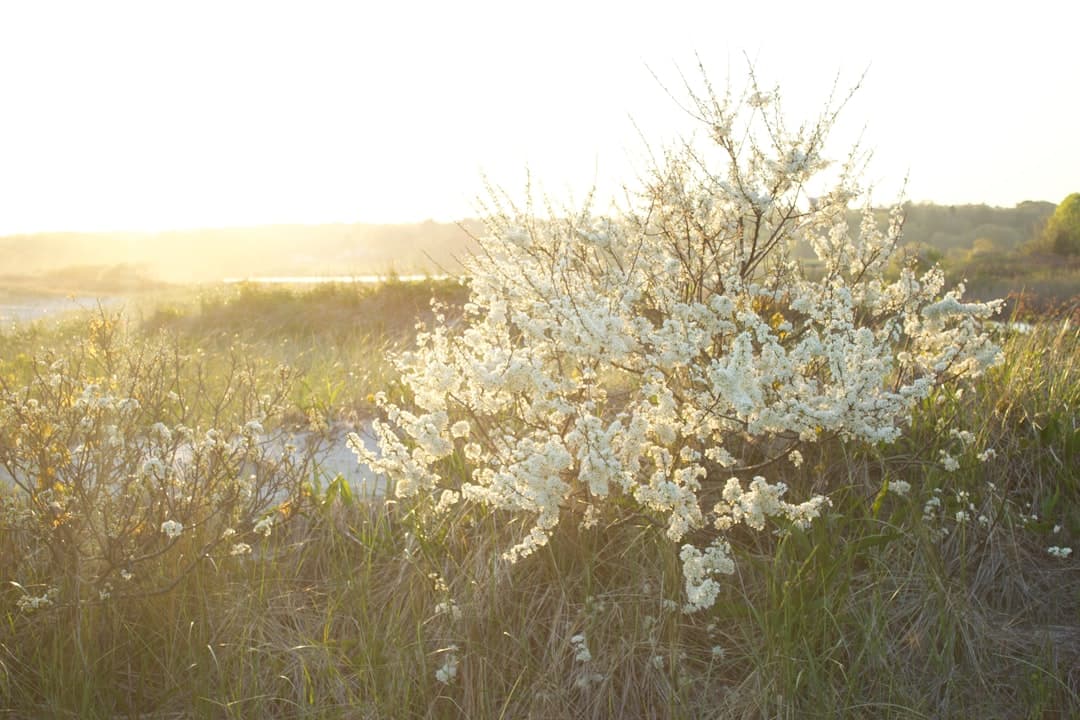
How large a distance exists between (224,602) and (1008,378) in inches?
169

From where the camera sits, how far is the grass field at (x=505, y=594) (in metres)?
3.52

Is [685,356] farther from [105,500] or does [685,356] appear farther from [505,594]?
[105,500]

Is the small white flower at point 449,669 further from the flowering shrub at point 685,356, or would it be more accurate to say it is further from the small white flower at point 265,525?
the small white flower at point 265,525

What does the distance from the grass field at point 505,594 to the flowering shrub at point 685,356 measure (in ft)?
0.87

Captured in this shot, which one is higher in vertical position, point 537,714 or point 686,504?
point 686,504

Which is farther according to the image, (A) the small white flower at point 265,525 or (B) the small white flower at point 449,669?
(A) the small white flower at point 265,525

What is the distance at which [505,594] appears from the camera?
12.8 ft

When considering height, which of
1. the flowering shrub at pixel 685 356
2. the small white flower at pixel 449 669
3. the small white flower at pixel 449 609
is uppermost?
the flowering shrub at pixel 685 356

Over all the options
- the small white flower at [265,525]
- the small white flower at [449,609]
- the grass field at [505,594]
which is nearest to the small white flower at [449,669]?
the grass field at [505,594]

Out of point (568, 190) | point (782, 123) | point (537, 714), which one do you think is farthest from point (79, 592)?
point (782, 123)

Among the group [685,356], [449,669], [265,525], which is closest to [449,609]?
[449,669]

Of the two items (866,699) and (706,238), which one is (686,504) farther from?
(706,238)

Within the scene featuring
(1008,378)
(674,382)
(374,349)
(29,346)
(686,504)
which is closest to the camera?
(686,504)

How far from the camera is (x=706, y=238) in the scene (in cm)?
421
